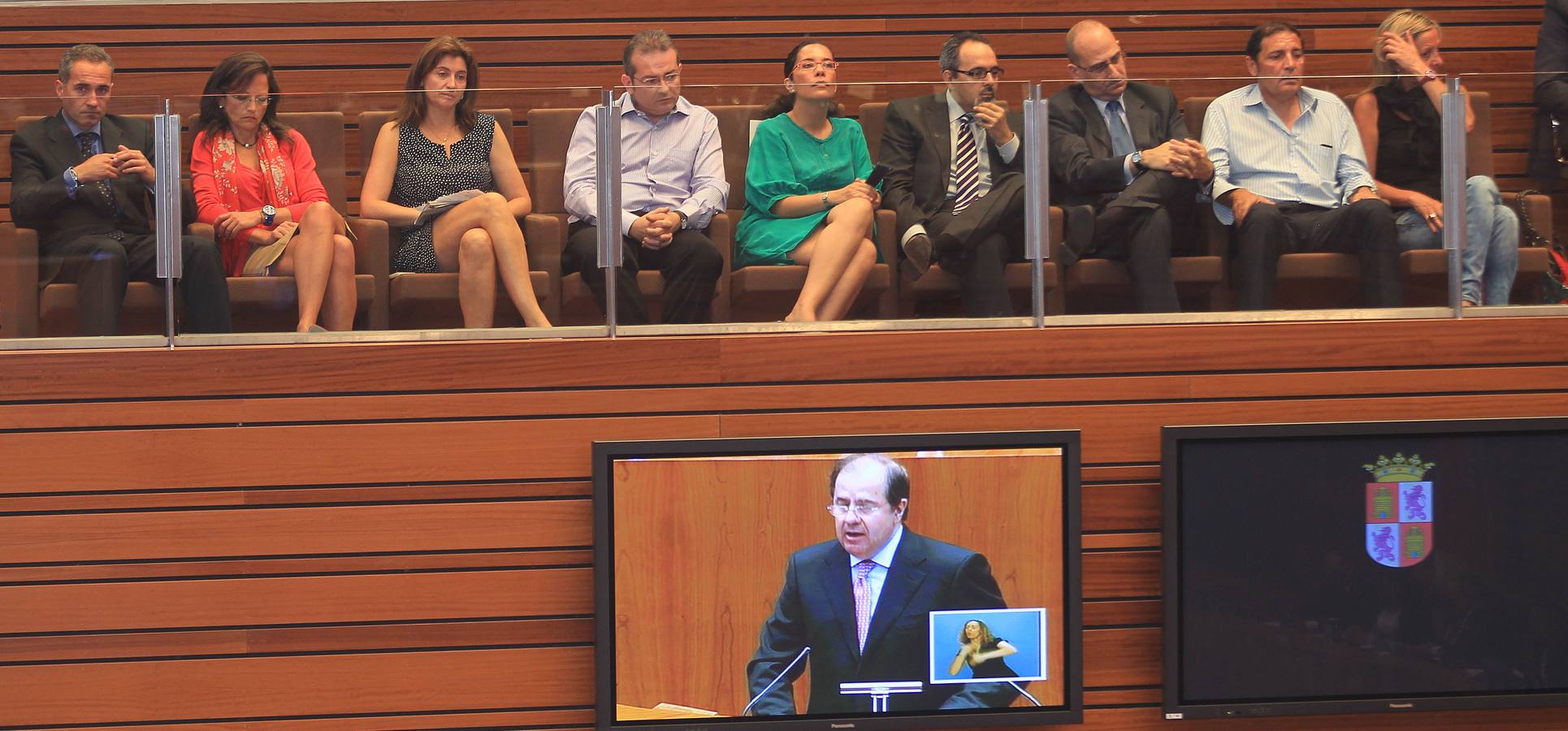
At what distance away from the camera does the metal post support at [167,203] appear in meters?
3.51

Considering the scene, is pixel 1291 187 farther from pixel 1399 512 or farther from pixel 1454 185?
pixel 1399 512

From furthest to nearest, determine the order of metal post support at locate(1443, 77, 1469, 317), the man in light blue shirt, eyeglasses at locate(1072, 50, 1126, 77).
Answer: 1. eyeglasses at locate(1072, 50, 1126, 77)
2. metal post support at locate(1443, 77, 1469, 317)
3. the man in light blue shirt

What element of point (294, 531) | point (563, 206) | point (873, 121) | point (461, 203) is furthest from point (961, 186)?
point (294, 531)

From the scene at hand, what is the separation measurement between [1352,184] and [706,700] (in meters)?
2.08

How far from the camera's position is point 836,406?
3615 mm

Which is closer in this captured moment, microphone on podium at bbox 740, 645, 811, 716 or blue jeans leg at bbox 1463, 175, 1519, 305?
microphone on podium at bbox 740, 645, 811, 716

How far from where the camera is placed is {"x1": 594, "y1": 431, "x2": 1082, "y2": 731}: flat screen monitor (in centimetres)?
353

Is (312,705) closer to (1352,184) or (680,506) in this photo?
(680,506)

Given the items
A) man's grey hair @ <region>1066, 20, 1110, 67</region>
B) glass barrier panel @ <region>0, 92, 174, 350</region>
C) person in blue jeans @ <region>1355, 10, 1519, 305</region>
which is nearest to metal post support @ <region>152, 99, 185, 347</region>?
glass barrier panel @ <region>0, 92, 174, 350</region>

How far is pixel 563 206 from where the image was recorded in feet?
11.7

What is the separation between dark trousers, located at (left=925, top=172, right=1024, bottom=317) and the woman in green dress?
0.18 m

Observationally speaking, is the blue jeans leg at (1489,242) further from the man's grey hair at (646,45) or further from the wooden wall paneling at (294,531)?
the wooden wall paneling at (294,531)

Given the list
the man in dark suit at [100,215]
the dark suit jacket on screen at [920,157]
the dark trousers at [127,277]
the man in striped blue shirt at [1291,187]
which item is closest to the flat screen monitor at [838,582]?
the dark suit jacket on screen at [920,157]

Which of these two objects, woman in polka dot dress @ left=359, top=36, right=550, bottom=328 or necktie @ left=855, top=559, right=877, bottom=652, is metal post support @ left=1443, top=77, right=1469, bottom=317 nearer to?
necktie @ left=855, top=559, right=877, bottom=652
